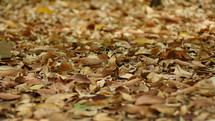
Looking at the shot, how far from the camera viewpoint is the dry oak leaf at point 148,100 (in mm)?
1626

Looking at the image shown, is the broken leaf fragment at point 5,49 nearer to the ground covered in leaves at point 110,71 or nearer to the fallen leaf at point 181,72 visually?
the ground covered in leaves at point 110,71

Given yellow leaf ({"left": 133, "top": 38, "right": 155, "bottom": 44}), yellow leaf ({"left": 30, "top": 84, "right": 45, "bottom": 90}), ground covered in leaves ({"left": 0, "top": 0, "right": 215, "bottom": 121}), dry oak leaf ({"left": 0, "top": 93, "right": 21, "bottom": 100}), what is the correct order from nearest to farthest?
1. ground covered in leaves ({"left": 0, "top": 0, "right": 215, "bottom": 121})
2. dry oak leaf ({"left": 0, "top": 93, "right": 21, "bottom": 100})
3. yellow leaf ({"left": 30, "top": 84, "right": 45, "bottom": 90})
4. yellow leaf ({"left": 133, "top": 38, "right": 155, "bottom": 44})

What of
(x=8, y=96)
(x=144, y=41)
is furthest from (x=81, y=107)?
(x=144, y=41)

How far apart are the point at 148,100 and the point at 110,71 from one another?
23.6 inches

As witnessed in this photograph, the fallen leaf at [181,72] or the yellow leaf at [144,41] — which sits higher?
the yellow leaf at [144,41]

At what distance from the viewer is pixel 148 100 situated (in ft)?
5.37

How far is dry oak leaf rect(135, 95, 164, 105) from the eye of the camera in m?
1.63

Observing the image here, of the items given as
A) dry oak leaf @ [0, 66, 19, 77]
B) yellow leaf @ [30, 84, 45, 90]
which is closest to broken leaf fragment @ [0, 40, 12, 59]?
dry oak leaf @ [0, 66, 19, 77]

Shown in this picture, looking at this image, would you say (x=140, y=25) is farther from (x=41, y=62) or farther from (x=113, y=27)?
(x=41, y=62)

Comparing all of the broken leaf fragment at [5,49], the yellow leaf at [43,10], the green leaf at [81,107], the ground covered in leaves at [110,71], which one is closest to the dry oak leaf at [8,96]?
the ground covered in leaves at [110,71]

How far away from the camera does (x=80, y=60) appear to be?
2525 millimetres

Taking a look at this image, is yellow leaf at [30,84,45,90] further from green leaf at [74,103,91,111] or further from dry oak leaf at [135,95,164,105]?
dry oak leaf at [135,95,164,105]

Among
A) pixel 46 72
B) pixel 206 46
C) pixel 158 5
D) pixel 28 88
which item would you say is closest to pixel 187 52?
pixel 206 46

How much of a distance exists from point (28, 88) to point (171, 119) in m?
0.93
